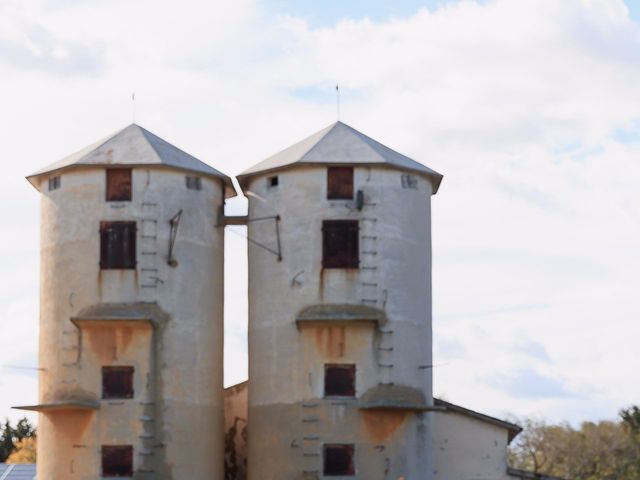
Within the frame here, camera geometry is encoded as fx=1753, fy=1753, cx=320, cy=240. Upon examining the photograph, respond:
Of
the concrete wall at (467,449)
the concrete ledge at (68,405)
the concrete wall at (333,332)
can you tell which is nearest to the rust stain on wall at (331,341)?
the concrete wall at (333,332)

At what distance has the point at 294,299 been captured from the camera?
57.1 metres

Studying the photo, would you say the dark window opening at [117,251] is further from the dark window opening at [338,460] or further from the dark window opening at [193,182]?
the dark window opening at [338,460]

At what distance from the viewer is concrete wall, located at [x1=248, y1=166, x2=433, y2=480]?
56.0m

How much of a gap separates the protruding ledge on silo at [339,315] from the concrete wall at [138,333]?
355 cm

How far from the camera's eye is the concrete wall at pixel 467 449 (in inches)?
2382

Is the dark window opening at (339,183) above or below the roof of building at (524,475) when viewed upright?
above

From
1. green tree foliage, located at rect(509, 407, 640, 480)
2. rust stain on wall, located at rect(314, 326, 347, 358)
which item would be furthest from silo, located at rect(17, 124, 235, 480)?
green tree foliage, located at rect(509, 407, 640, 480)

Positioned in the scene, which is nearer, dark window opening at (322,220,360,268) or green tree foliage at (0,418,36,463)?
dark window opening at (322,220,360,268)

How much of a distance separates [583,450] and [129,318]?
46.0 metres

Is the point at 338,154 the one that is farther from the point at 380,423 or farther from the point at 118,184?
the point at 380,423

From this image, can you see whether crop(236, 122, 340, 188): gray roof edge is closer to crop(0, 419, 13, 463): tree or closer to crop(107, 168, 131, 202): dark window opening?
crop(107, 168, 131, 202): dark window opening

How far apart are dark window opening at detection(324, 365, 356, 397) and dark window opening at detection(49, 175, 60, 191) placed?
10997 mm

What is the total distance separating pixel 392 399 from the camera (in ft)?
183

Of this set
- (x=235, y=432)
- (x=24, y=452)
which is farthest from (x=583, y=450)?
(x=235, y=432)
